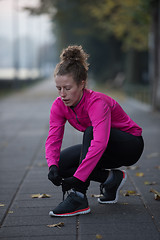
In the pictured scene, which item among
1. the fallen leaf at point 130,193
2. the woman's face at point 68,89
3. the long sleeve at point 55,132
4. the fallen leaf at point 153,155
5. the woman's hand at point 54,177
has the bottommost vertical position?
the fallen leaf at point 153,155

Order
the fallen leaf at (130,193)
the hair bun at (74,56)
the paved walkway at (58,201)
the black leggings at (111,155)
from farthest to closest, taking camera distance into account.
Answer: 1. the fallen leaf at (130,193)
2. the black leggings at (111,155)
3. the hair bun at (74,56)
4. the paved walkway at (58,201)

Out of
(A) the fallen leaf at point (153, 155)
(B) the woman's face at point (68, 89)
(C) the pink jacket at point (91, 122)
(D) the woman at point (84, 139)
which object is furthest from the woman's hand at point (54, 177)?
(A) the fallen leaf at point (153, 155)

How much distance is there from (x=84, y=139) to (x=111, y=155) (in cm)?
34

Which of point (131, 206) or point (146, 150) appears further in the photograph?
point (146, 150)

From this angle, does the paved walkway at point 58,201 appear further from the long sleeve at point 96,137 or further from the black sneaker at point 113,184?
the long sleeve at point 96,137

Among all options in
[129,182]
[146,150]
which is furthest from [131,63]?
[129,182]

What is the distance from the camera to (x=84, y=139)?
377 cm

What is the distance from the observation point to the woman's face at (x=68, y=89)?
12.1 feet

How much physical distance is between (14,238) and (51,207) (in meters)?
0.86

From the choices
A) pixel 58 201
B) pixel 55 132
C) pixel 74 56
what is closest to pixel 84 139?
pixel 55 132

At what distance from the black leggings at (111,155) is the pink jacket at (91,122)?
0.08 meters

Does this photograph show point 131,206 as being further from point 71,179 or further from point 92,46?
point 92,46

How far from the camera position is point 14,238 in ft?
10.9

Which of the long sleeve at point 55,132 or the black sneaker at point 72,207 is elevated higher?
the long sleeve at point 55,132
